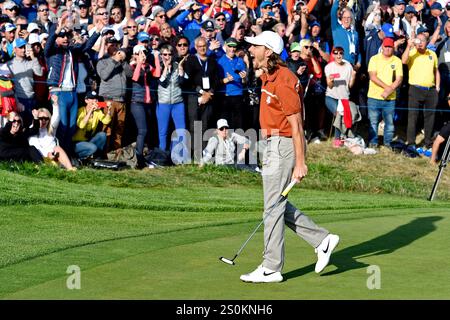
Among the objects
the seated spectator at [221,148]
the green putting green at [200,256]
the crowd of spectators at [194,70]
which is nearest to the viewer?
the green putting green at [200,256]

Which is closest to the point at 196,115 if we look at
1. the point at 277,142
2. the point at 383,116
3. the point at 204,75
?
the point at 204,75

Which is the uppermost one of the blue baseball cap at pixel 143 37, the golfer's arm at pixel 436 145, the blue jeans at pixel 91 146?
the blue baseball cap at pixel 143 37

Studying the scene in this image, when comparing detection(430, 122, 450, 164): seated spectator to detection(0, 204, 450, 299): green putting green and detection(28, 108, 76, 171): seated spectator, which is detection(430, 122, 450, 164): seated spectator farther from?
detection(28, 108, 76, 171): seated spectator

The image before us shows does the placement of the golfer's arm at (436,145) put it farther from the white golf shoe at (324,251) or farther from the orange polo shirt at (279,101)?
the orange polo shirt at (279,101)

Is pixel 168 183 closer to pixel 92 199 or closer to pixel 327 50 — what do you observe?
pixel 92 199

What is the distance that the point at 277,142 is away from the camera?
9.88 metres

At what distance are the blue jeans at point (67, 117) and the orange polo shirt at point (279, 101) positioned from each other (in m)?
9.59

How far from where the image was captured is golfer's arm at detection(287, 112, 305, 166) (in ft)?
31.7

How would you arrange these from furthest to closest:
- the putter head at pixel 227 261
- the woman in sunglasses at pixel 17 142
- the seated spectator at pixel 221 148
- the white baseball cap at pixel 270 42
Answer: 1. the seated spectator at pixel 221 148
2. the woman in sunglasses at pixel 17 142
3. the putter head at pixel 227 261
4. the white baseball cap at pixel 270 42

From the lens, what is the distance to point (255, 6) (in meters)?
23.9

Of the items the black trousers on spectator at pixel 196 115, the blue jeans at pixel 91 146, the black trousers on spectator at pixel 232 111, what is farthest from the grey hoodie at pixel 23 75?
the black trousers on spectator at pixel 232 111

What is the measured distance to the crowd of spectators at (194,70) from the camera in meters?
19.1
